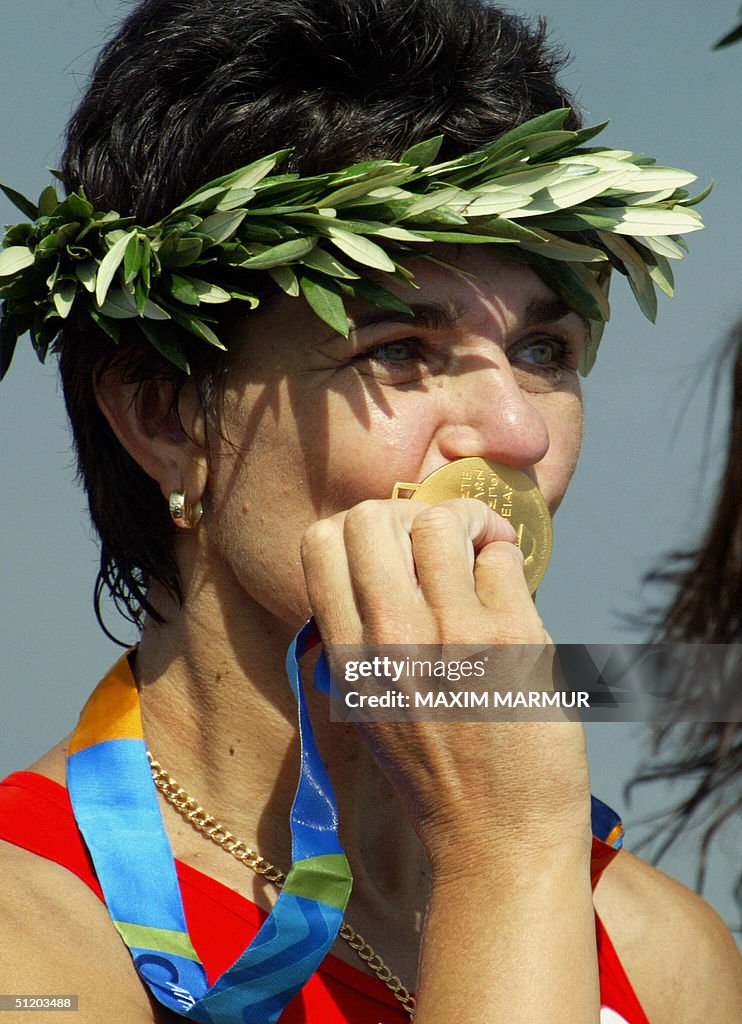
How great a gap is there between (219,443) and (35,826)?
98cm

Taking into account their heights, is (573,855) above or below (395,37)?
below

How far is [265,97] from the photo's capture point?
10.8 feet

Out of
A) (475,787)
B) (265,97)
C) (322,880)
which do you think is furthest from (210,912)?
(265,97)

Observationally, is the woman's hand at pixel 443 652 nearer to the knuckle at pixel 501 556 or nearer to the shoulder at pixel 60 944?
the knuckle at pixel 501 556

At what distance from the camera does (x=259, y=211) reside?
3156 millimetres

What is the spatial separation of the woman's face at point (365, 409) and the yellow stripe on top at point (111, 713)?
1.41 ft

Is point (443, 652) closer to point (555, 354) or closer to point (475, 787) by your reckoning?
point (475, 787)

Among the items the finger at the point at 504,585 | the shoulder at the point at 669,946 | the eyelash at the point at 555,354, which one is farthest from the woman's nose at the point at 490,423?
the shoulder at the point at 669,946

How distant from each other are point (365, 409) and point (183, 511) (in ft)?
1.85

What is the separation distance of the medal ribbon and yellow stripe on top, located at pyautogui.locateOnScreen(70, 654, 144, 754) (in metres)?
0.11

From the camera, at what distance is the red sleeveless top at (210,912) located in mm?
3074

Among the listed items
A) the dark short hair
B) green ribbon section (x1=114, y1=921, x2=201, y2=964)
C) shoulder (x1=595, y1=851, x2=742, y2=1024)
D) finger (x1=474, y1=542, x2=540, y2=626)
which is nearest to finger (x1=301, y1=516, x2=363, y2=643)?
finger (x1=474, y1=542, x2=540, y2=626)

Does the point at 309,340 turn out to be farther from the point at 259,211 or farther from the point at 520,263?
the point at 520,263

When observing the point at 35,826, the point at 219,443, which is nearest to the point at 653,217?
the point at 219,443
